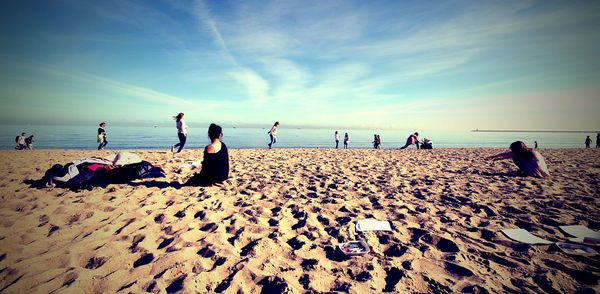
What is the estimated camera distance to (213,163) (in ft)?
16.5

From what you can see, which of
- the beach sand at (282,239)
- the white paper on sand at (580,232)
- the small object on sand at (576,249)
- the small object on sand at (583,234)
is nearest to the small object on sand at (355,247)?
the beach sand at (282,239)

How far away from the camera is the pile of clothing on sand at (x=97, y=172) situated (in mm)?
4590

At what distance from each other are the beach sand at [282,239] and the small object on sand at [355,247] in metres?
0.09

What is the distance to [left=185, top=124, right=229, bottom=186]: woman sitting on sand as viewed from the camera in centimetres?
493

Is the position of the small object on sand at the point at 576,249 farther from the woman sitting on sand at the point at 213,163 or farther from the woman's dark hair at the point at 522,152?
the woman sitting on sand at the point at 213,163

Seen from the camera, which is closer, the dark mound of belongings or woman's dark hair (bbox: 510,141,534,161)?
the dark mound of belongings

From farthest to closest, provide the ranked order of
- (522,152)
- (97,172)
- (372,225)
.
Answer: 1. (522,152)
2. (97,172)
3. (372,225)

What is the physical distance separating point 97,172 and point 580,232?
30.0 feet

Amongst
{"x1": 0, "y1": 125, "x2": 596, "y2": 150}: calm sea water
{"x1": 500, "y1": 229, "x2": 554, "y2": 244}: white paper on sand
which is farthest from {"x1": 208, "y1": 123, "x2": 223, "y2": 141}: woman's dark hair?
{"x1": 0, "y1": 125, "x2": 596, "y2": 150}: calm sea water

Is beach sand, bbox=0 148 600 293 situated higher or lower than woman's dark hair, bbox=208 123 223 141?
lower

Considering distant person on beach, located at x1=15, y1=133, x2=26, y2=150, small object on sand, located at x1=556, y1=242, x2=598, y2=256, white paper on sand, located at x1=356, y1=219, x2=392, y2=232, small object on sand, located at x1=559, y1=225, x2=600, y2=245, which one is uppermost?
distant person on beach, located at x1=15, y1=133, x2=26, y2=150

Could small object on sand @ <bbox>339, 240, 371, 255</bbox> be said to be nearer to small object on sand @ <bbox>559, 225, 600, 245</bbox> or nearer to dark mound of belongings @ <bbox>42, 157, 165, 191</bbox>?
small object on sand @ <bbox>559, 225, 600, 245</bbox>

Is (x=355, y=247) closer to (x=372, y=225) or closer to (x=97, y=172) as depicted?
(x=372, y=225)

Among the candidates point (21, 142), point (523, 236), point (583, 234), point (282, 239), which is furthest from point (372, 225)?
point (21, 142)
